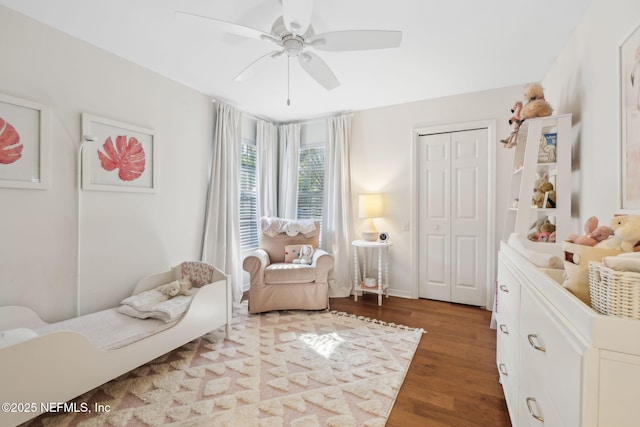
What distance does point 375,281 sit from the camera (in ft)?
11.7

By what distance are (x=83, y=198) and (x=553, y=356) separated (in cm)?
303

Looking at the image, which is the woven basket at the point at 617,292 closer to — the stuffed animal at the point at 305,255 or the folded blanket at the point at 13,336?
the folded blanket at the point at 13,336

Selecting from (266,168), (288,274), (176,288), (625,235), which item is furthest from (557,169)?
(266,168)

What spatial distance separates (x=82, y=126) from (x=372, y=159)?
3082mm

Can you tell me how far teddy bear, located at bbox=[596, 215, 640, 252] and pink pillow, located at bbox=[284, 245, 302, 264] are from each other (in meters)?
2.85

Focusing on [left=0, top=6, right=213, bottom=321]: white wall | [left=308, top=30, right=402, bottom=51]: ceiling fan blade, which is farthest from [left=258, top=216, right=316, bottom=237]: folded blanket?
[left=308, top=30, right=402, bottom=51]: ceiling fan blade

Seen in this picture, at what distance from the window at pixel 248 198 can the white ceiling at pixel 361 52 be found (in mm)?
893

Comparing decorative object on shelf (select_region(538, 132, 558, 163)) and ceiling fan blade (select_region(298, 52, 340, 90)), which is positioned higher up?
ceiling fan blade (select_region(298, 52, 340, 90))

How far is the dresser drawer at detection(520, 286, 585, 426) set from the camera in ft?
2.21

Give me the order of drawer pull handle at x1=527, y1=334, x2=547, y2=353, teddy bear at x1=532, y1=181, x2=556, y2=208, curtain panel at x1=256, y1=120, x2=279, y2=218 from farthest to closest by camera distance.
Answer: curtain panel at x1=256, y1=120, x2=279, y2=218
teddy bear at x1=532, y1=181, x2=556, y2=208
drawer pull handle at x1=527, y1=334, x2=547, y2=353

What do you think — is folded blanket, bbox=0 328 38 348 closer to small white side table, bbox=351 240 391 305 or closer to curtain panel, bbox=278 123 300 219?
small white side table, bbox=351 240 391 305

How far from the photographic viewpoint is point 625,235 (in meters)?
0.82

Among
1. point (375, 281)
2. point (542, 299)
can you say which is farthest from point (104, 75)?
point (375, 281)

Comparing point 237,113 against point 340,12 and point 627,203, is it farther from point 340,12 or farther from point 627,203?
point 627,203
